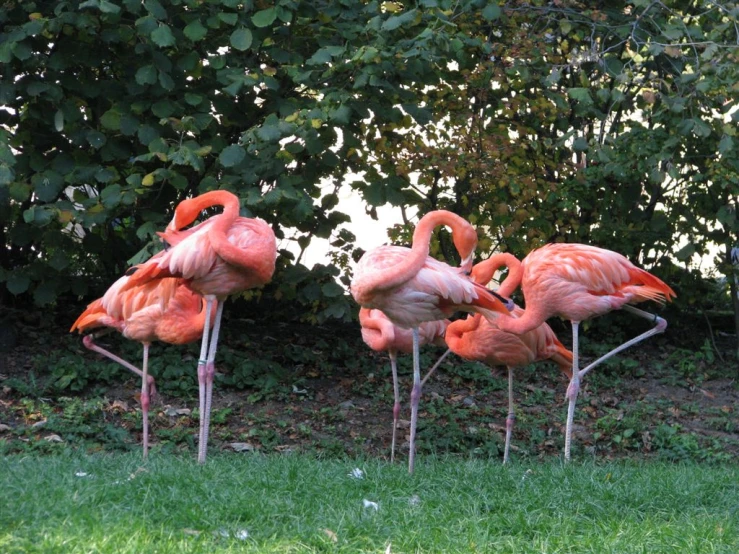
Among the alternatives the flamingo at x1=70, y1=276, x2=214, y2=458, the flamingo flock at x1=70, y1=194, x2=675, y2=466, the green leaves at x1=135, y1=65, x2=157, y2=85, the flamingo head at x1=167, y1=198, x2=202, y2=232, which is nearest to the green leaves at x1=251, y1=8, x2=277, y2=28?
the green leaves at x1=135, y1=65, x2=157, y2=85

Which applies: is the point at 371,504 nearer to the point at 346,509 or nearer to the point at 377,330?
the point at 346,509

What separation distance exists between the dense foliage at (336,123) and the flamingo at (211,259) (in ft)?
1.87

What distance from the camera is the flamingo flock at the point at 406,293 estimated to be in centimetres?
543

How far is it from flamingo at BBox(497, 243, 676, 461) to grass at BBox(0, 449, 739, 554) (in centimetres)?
132

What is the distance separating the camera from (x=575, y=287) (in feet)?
19.9

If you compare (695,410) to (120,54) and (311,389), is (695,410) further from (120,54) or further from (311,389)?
(120,54)

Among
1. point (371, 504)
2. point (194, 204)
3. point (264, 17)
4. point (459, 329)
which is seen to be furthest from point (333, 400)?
point (371, 504)

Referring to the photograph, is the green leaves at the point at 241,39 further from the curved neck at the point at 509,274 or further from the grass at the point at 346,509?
the grass at the point at 346,509

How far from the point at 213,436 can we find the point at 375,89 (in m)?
2.64

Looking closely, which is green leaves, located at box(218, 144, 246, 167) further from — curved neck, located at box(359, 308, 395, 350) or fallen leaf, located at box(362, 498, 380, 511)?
fallen leaf, located at box(362, 498, 380, 511)

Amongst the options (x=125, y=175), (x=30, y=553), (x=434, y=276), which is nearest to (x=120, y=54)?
(x=125, y=175)

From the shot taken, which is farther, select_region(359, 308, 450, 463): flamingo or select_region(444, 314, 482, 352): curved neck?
select_region(359, 308, 450, 463): flamingo

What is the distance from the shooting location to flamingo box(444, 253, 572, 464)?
20.9ft

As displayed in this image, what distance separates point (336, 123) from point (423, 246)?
1310 millimetres
